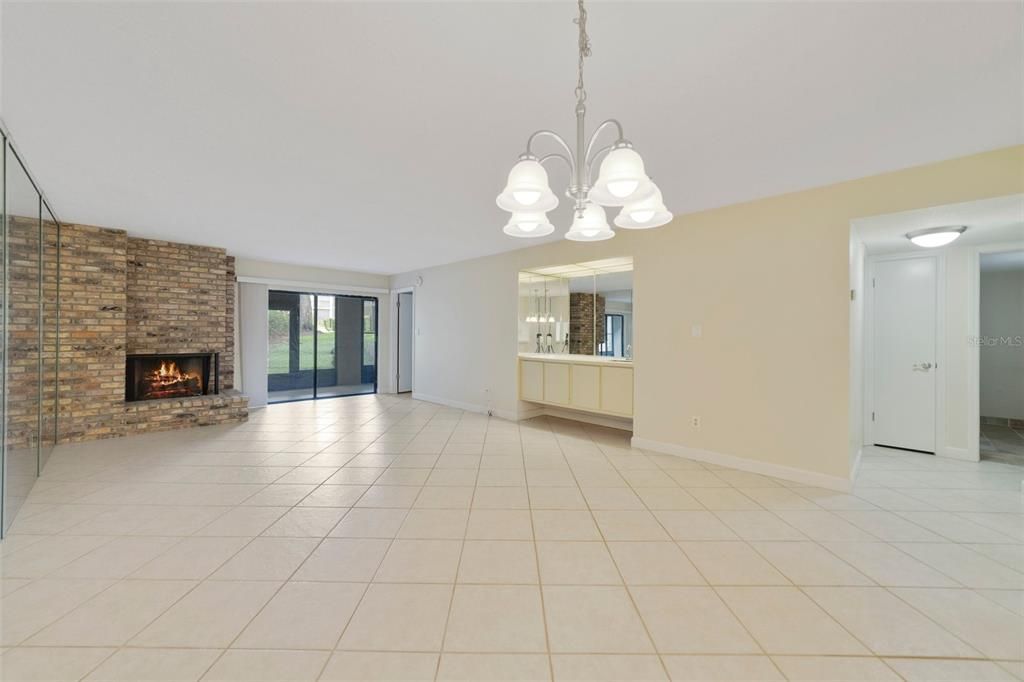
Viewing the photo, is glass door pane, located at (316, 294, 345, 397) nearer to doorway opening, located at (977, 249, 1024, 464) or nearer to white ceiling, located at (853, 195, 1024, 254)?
white ceiling, located at (853, 195, 1024, 254)

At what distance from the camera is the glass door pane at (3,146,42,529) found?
8.13 ft

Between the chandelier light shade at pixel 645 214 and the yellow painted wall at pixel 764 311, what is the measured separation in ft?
5.58

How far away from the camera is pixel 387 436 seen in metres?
4.79

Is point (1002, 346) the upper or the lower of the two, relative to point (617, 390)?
upper

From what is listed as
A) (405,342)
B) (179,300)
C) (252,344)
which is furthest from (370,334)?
(179,300)

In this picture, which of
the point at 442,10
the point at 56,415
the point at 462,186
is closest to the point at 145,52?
the point at 442,10

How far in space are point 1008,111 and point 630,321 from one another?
10.3 ft

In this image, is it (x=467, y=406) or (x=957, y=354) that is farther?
(x=467, y=406)

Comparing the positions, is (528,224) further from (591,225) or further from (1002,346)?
(1002,346)

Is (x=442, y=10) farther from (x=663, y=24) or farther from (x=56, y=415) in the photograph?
(x=56, y=415)

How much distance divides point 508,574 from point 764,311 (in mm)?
3078

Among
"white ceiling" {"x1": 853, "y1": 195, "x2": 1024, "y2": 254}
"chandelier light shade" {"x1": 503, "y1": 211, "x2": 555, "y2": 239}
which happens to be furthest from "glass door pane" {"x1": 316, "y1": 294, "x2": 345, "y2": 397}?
"white ceiling" {"x1": 853, "y1": 195, "x2": 1024, "y2": 254}

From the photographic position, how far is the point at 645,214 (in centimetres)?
186

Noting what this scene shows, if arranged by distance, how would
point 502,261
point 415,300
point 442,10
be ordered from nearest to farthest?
point 442,10
point 502,261
point 415,300
